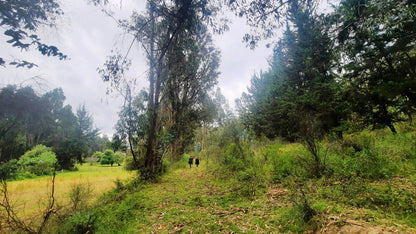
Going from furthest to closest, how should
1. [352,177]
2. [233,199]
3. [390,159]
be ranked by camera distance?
[233,199], [390,159], [352,177]

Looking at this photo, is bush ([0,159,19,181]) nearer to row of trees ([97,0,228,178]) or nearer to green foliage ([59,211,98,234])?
green foliage ([59,211,98,234])

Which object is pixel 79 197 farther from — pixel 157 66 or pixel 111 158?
pixel 111 158

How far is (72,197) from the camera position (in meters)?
4.75

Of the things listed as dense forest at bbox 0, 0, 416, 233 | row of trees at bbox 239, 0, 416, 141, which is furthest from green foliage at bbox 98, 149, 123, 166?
row of trees at bbox 239, 0, 416, 141

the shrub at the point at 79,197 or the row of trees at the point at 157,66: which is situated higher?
the row of trees at the point at 157,66

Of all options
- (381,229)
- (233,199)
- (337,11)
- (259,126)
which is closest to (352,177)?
(381,229)

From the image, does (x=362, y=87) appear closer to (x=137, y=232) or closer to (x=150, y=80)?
(x=137, y=232)

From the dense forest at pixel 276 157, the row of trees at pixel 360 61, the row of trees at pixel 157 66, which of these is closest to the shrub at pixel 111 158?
the row of trees at pixel 157 66

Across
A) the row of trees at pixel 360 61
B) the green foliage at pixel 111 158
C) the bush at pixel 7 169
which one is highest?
the row of trees at pixel 360 61

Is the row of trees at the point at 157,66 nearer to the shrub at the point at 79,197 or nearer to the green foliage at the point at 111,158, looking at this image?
the shrub at the point at 79,197

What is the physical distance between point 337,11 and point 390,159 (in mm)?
4118

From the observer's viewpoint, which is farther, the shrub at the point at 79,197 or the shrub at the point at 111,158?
the shrub at the point at 111,158

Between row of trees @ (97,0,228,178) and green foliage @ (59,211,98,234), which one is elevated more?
row of trees @ (97,0,228,178)

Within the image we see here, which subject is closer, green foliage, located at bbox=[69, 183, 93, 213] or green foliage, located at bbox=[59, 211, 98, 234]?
green foliage, located at bbox=[59, 211, 98, 234]
